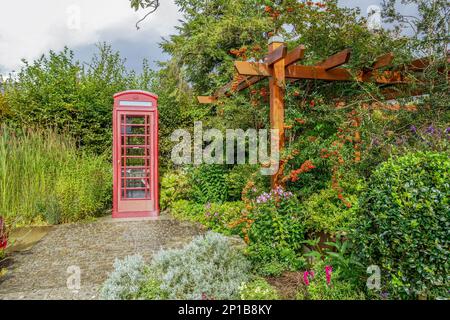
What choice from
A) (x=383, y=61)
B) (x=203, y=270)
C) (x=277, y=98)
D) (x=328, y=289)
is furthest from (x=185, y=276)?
(x=383, y=61)

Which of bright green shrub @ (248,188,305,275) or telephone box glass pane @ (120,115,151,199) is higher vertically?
telephone box glass pane @ (120,115,151,199)

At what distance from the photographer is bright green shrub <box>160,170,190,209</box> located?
7.11m

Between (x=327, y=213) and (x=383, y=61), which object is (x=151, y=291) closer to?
(x=327, y=213)

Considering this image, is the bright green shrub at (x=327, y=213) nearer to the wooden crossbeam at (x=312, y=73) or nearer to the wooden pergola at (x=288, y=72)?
the wooden pergola at (x=288, y=72)

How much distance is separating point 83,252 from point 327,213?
322 cm

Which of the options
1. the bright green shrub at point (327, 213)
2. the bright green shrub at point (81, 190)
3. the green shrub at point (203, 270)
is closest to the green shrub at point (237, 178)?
the bright green shrub at point (327, 213)

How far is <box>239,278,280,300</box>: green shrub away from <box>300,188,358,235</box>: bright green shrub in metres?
1.00

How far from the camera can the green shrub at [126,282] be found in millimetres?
2771

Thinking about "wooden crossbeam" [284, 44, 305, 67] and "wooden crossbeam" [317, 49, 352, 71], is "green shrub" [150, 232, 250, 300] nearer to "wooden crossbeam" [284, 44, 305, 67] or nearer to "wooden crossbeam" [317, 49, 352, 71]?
"wooden crossbeam" [284, 44, 305, 67]

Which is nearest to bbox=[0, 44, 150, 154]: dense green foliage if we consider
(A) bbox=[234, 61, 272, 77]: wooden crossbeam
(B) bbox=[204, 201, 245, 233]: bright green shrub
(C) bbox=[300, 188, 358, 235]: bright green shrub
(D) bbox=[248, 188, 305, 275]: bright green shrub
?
(B) bbox=[204, 201, 245, 233]: bright green shrub

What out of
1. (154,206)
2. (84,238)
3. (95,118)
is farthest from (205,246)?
(95,118)
